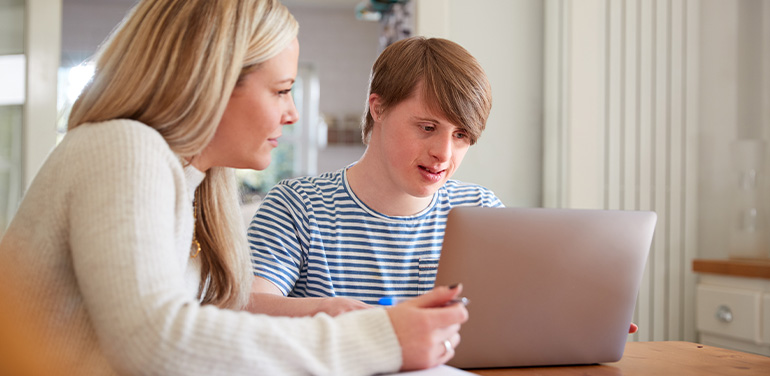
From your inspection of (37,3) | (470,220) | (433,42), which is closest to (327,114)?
(37,3)

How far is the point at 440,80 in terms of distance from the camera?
1.29 meters

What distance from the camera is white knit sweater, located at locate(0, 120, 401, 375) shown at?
63 cm

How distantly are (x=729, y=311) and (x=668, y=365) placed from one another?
135cm

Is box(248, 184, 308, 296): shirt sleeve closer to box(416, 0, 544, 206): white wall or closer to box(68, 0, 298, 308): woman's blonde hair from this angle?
box(68, 0, 298, 308): woman's blonde hair

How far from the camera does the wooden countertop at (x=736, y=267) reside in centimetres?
205

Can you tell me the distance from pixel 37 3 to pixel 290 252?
5.84ft

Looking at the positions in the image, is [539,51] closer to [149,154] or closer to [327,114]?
[149,154]

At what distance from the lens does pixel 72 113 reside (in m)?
0.82

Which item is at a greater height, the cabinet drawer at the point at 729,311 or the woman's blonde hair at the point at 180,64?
the woman's blonde hair at the point at 180,64

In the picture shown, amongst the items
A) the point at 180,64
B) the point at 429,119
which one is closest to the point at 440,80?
the point at 429,119

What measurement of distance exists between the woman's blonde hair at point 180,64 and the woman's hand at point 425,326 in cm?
32

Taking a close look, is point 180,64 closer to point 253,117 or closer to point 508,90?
point 253,117

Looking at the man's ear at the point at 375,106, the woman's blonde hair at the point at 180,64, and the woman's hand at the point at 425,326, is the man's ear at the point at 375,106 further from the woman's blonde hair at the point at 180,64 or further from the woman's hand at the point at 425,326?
the woman's hand at the point at 425,326

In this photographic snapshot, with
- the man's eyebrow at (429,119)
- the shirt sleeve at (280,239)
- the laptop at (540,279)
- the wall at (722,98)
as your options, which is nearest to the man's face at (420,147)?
the man's eyebrow at (429,119)
